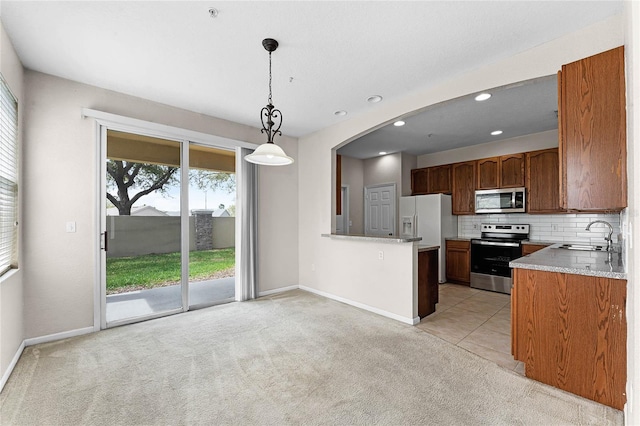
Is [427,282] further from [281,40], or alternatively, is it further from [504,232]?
[281,40]

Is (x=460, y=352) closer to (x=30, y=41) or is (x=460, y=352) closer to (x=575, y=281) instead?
(x=575, y=281)

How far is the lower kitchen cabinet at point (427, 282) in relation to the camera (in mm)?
3510

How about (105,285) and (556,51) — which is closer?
(556,51)

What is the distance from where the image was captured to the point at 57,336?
2875 millimetres

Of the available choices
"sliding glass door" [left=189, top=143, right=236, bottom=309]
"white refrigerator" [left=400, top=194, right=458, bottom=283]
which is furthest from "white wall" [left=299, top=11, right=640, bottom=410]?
"white refrigerator" [left=400, top=194, right=458, bottom=283]

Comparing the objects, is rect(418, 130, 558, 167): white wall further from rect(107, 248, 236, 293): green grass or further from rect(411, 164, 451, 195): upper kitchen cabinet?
rect(107, 248, 236, 293): green grass

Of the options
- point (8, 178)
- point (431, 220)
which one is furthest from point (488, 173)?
point (8, 178)

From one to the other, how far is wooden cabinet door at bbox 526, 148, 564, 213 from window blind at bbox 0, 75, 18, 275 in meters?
6.52

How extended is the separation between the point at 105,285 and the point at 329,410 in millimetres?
2904

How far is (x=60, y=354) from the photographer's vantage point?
2561mm

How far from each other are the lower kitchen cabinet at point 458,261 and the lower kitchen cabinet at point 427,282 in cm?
182

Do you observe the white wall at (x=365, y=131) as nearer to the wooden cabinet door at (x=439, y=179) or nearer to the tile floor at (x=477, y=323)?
the tile floor at (x=477, y=323)

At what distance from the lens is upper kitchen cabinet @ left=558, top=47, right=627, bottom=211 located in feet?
5.74

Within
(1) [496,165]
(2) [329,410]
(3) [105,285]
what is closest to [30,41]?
(3) [105,285]
